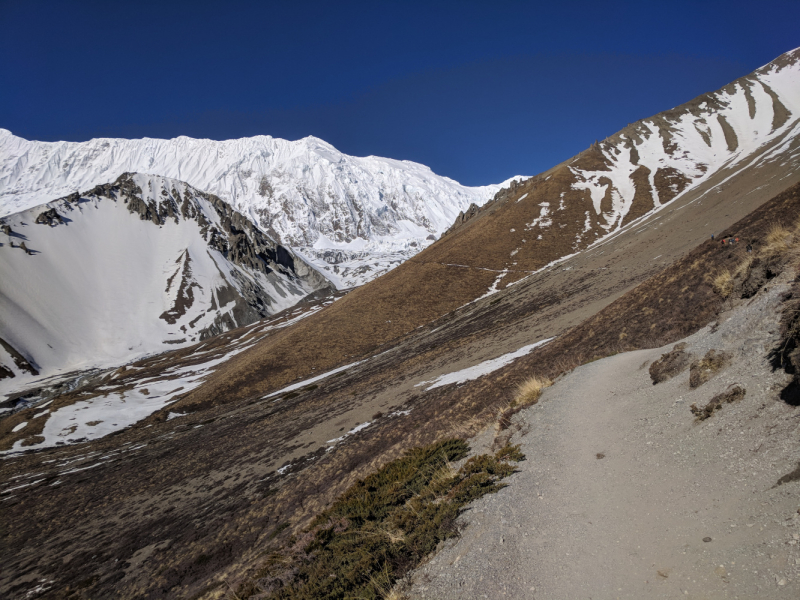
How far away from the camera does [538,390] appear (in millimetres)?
11680

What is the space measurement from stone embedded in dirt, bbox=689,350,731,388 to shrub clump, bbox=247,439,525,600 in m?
3.93

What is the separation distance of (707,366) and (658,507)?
3.87m

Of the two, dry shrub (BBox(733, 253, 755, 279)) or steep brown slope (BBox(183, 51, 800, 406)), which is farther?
steep brown slope (BBox(183, 51, 800, 406))

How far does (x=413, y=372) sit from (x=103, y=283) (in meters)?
189

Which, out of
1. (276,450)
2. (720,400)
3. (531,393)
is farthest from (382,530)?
(276,450)

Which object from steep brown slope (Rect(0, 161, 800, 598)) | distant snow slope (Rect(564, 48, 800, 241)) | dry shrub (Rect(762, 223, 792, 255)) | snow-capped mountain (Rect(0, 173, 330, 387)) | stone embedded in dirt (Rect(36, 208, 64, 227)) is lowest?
steep brown slope (Rect(0, 161, 800, 598))

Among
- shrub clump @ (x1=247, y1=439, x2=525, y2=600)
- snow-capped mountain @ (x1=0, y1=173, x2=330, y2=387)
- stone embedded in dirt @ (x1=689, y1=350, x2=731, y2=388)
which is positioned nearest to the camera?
shrub clump @ (x1=247, y1=439, x2=525, y2=600)

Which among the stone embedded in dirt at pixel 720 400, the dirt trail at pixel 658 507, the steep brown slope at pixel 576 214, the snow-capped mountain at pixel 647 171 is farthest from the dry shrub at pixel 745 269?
the snow-capped mountain at pixel 647 171

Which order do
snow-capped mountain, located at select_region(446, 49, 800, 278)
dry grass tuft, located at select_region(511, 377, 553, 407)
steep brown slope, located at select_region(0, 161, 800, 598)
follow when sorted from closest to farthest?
1. dry grass tuft, located at select_region(511, 377, 553, 407)
2. steep brown slope, located at select_region(0, 161, 800, 598)
3. snow-capped mountain, located at select_region(446, 49, 800, 278)

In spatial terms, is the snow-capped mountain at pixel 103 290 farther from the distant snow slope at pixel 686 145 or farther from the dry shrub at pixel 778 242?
the dry shrub at pixel 778 242

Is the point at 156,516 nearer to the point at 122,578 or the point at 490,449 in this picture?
the point at 122,578

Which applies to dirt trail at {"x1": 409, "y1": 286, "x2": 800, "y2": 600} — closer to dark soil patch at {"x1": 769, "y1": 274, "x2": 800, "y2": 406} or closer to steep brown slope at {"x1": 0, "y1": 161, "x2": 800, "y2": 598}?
dark soil patch at {"x1": 769, "y1": 274, "x2": 800, "y2": 406}

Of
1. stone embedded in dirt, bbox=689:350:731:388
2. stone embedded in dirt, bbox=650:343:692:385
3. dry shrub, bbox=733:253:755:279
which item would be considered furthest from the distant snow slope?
stone embedded in dirt, bbox=689:350:731:388

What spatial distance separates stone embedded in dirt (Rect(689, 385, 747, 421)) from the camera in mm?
6461
